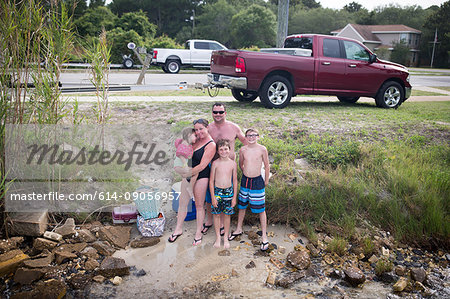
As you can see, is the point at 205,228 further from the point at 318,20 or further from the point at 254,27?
the point at 318,20

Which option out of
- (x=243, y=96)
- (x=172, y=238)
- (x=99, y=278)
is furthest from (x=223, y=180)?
(x=243, y=96)

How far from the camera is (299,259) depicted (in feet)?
Answer: 13.8

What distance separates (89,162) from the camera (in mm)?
5672

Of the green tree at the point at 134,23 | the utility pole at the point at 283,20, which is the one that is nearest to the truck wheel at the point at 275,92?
the utility pole at the point at 283,20

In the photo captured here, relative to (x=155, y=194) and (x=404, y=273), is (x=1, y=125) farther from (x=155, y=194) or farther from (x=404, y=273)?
(x=404, y=273)

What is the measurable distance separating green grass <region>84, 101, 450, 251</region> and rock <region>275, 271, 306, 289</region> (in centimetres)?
91

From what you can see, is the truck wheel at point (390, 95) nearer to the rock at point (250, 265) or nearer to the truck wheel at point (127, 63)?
the rock at point (250, 265)

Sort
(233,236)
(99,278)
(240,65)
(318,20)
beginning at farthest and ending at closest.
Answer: (318,20) < (240,65) < (233,236) < (99,278)

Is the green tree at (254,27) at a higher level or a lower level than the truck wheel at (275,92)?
higher

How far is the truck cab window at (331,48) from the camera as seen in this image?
959 centimetres

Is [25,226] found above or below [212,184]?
below

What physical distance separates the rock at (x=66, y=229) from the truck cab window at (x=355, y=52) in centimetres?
781

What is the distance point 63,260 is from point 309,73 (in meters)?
7.02

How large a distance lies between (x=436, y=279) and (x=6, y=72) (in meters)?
5.27
